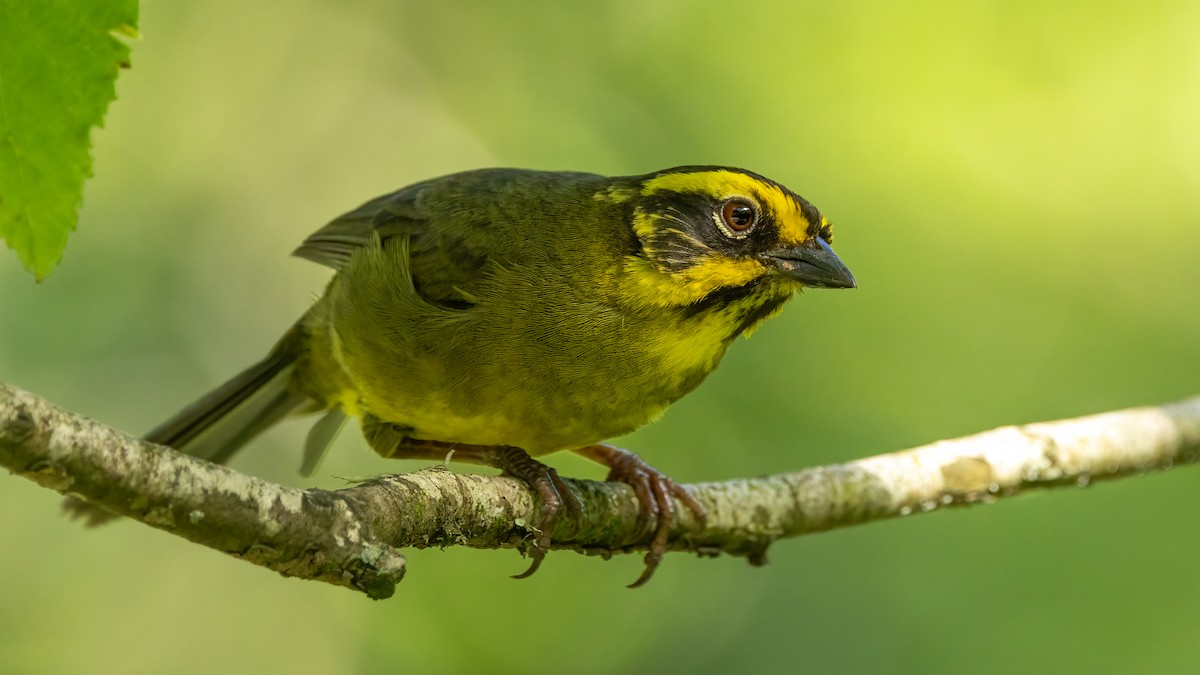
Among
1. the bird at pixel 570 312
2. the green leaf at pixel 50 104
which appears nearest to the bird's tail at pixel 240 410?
the bird at pixel 570 312

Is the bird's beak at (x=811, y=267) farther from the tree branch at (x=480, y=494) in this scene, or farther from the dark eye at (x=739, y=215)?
the tree branch at (x=480, y=494)

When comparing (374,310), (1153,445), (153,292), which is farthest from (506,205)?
(153,292)

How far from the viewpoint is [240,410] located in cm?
540

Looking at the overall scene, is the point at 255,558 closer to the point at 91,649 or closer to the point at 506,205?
the point at 506,205

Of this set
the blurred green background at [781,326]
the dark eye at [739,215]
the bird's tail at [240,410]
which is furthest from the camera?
the blurred green background at [781,326]

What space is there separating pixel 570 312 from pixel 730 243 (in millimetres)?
614

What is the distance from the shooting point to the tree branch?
199 centimetres

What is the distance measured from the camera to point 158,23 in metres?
8.44

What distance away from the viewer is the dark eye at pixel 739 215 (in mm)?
4152

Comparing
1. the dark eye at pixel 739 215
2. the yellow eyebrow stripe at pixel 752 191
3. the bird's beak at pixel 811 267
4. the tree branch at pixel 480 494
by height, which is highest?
the yellow eyebrow stripe at pixel 752 191

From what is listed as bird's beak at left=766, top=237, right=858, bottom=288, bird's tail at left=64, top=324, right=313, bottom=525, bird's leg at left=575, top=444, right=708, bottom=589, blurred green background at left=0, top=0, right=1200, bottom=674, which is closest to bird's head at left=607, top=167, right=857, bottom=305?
bird's beak at left=766, top=237, right=858, bottom=288

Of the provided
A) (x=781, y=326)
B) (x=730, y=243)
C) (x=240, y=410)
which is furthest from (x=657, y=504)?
(x=781, y=326)

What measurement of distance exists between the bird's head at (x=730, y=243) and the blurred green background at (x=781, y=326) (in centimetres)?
223

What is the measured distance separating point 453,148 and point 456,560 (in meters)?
3.16
